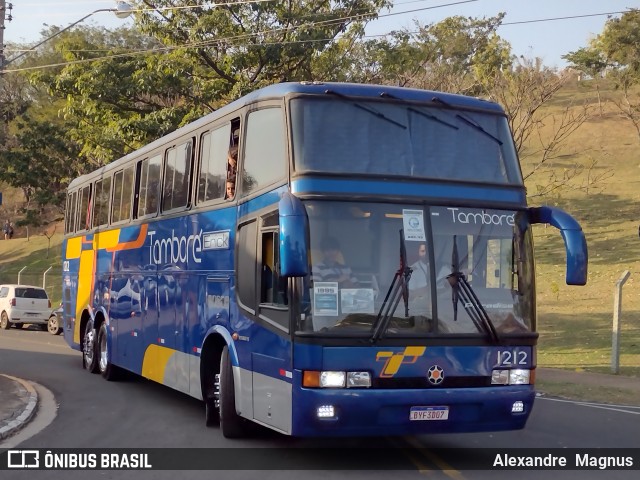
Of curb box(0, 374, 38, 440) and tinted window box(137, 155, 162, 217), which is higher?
tinted window box(137, 155, 162, 217)

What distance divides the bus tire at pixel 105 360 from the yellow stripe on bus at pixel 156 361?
270cm

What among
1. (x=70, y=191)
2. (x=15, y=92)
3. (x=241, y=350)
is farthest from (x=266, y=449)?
(x=15, y=92)

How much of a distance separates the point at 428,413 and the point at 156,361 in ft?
20.3

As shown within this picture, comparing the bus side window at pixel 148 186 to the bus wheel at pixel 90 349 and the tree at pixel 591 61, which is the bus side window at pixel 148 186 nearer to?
the bus wheel at pixel 90 349

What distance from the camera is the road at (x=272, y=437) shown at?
9.27 metres

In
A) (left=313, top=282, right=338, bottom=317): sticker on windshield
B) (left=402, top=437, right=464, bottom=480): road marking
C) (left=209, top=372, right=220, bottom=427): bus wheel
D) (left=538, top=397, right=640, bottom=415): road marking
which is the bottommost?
(left=402, top=437, right=464, bottom=480): road marking

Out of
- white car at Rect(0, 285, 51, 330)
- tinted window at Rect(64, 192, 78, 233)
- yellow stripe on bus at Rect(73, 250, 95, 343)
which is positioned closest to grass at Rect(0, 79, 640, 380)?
yellow stripe on bus at Rect(73, 250, 95, 343)

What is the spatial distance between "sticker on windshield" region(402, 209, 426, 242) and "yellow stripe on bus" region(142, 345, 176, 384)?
5112mm

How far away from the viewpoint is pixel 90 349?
18.8 meters

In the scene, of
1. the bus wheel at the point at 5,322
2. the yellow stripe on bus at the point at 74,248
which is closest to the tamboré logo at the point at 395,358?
the yellow stripe on bus at the point at 74,248

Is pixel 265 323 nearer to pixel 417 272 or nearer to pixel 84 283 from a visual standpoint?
pixel 417 272

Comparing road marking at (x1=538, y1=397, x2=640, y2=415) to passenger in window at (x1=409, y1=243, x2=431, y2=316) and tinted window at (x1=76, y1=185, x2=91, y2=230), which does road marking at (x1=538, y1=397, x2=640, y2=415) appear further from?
tinted window at (x1=76, y1=185, x2=91, y2=230)

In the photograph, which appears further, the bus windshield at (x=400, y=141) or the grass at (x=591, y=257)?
the grass at (x=591, y=257)

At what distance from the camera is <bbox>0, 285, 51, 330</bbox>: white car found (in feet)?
111
